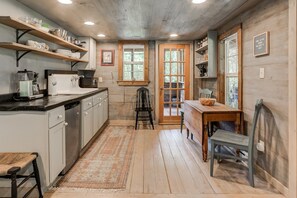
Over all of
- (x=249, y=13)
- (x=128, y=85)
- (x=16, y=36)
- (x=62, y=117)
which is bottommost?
(x=62, y=117)

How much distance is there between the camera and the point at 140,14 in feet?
11.1

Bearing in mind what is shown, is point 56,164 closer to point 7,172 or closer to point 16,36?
point 7,172

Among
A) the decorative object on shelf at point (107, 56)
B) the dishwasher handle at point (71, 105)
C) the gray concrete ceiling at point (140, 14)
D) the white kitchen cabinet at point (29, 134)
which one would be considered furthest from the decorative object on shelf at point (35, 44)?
the decorative object on shelf at point (107, 56)

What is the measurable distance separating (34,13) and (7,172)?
Answer: 2318 mm

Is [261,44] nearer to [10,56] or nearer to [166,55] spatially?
[10,56]

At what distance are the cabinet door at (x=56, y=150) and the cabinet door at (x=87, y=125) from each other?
85cm

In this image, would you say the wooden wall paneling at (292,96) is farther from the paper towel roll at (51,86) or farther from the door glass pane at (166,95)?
the door glass pane at (166,95)

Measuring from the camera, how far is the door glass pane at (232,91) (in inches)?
144

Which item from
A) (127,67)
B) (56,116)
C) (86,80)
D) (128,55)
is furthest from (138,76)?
(56,116)

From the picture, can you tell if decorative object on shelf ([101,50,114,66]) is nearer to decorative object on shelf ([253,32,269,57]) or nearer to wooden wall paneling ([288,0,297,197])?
decorative object on shelf ([253,32,269,57])

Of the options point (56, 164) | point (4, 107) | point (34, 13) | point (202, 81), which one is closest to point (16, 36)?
point (34, 13)

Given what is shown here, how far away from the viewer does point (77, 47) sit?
173 inches

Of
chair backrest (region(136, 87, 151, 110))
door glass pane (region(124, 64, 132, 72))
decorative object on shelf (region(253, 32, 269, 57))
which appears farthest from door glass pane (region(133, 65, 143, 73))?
decorative object on shelf (region(253, 32, 269, 57))

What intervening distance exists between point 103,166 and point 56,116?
1.03 m
